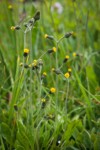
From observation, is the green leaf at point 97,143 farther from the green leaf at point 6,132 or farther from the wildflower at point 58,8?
the wildflower at point 58,8

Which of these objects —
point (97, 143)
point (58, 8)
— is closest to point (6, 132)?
point (97, 143)

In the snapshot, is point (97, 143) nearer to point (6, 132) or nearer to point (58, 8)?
point (6, 132)

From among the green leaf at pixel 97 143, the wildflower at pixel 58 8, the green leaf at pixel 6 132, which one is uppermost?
the wildflower at pixel 58 8

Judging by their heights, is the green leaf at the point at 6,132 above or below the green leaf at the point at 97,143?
above

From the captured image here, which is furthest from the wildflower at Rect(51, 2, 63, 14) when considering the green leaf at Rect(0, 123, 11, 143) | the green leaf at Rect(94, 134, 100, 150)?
the green leaf at Rect(94, 134, 100, 150)

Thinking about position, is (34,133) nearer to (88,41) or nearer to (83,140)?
(83,140)

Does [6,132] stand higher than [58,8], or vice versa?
[58,8]

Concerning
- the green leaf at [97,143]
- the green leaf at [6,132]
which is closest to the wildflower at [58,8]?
the green leaf at [6,132]

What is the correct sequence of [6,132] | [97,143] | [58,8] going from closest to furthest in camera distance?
[97,143] → [6,132] → [58,8]

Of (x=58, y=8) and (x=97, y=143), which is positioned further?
(x=58, y=8)

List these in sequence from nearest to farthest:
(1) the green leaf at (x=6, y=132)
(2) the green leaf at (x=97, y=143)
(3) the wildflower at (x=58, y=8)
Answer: (2) the green leaf at (x=97, y=143)
(1) the green leaf at (x=6, y=132)
(3) the wildflower at (x=58, y=8)

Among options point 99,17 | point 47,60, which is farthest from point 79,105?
point 99,17
